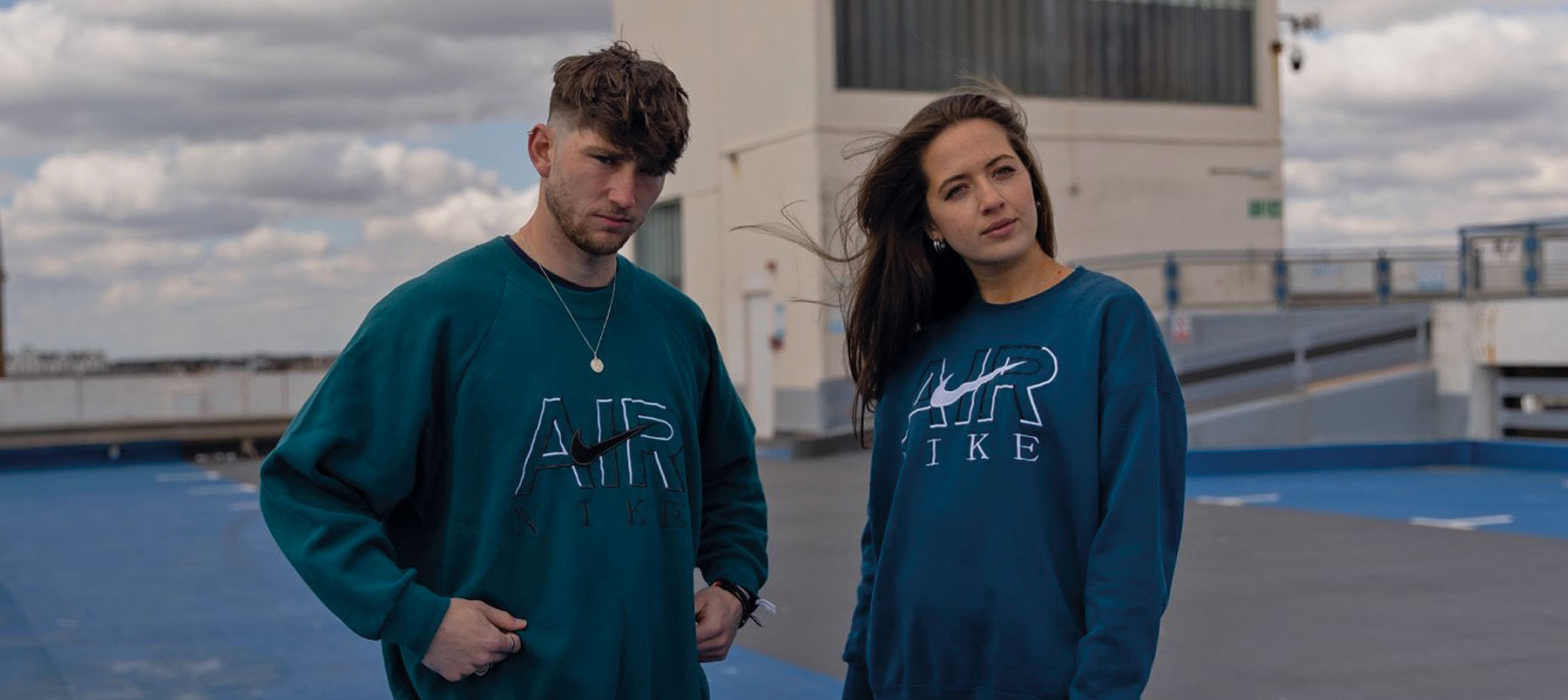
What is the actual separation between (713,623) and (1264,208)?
24.7 m

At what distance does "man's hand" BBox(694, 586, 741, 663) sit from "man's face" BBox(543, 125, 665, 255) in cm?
65

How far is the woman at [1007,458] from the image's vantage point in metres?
2.38

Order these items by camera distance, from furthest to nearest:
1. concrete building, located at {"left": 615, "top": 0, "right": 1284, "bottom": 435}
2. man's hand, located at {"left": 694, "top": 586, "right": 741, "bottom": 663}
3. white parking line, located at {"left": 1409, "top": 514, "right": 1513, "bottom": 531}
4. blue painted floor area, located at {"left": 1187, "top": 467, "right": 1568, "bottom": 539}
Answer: concrete building, located at {"left": 615, "top": 0, "right": 1284, "bottom": 435} < blue painted floor area, located at {"left": 1187, "top": 467, "right": 1568, "bottom": 539} < white parking line, located at {"left": 1409, "top": 514, "right": 1513, "bottom": 531} < man's hand, located at {"left": 694, "top": 586, "right": 741, "bottom": 663}

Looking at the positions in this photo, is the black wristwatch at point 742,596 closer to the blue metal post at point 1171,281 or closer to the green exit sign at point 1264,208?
the blue metal post at point 1171,281

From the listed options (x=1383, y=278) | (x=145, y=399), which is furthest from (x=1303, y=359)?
(x=145, y=399)

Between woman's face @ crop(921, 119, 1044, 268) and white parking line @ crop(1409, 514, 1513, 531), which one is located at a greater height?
woman's face @ crop(921, 119, 1044, 268)

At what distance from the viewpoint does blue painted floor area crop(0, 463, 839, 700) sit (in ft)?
20.5

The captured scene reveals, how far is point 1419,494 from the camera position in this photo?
1327 centimetres

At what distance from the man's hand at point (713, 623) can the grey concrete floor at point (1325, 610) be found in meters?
3.53

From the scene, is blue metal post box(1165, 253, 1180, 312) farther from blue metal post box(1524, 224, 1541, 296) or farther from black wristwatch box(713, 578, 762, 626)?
black wristwatch box(713, 578, 762, 626)

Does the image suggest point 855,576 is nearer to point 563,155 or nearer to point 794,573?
point 794,573

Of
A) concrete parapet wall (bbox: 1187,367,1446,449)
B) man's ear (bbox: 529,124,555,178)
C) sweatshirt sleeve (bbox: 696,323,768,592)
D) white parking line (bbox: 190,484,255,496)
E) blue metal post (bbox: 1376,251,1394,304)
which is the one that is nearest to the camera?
man's ear (bbox: 529,124,555,178)

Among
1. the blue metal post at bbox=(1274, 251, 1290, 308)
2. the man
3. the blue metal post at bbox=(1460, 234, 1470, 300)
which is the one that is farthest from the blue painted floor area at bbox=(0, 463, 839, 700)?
the blue metal post at bbox=(1274, 251, 1290, 308)

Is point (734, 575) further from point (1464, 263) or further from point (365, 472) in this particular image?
point (1464, 263)
